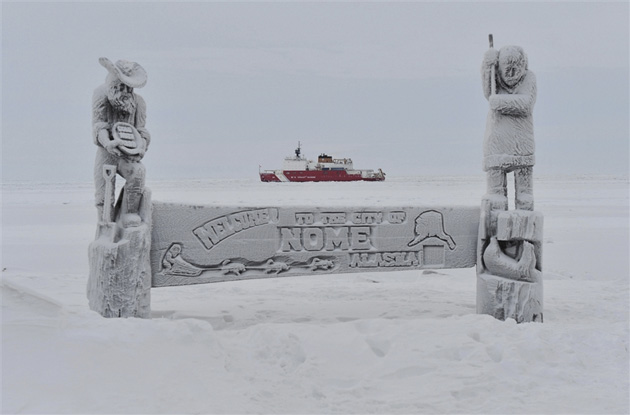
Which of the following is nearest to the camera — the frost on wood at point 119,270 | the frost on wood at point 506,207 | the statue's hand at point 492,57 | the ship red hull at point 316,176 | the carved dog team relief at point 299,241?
the frost on wood at point 119,270

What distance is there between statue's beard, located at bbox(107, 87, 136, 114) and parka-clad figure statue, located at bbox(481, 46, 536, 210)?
3031mm

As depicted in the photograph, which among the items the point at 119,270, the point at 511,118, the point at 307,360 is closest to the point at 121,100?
the point at 119,270

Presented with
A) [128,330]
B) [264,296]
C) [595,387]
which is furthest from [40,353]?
[264,296]

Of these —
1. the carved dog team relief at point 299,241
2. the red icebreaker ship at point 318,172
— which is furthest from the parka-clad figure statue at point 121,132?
the red icebreaker ship at point 318,172

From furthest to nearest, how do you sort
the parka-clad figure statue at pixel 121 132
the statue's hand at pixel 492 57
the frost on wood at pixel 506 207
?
the statue's hand at pixel 492 57 → the frost on wood at pixel 506 207 → the parka-clad figure statue at pixel 121 132

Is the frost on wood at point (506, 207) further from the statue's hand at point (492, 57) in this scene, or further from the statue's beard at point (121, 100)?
the statue's beard at point (121, 100)

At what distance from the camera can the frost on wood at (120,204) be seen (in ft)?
14.0

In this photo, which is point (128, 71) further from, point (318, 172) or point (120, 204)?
point (318, 172)

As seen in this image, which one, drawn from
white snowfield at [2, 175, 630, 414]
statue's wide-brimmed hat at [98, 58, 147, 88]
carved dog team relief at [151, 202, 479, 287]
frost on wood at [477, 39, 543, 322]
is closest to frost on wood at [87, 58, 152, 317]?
statue's wide-brimmed hat at [98, 58, 147, 88]

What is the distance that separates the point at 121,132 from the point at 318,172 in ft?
105

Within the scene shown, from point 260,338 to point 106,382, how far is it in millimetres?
1197

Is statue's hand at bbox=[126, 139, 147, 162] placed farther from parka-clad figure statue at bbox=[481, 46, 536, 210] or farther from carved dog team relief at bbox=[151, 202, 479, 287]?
parka-clad figure statue at bbox=[481, 46, 536, 210]

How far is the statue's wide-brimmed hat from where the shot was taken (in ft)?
14.2

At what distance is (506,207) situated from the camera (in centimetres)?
502
